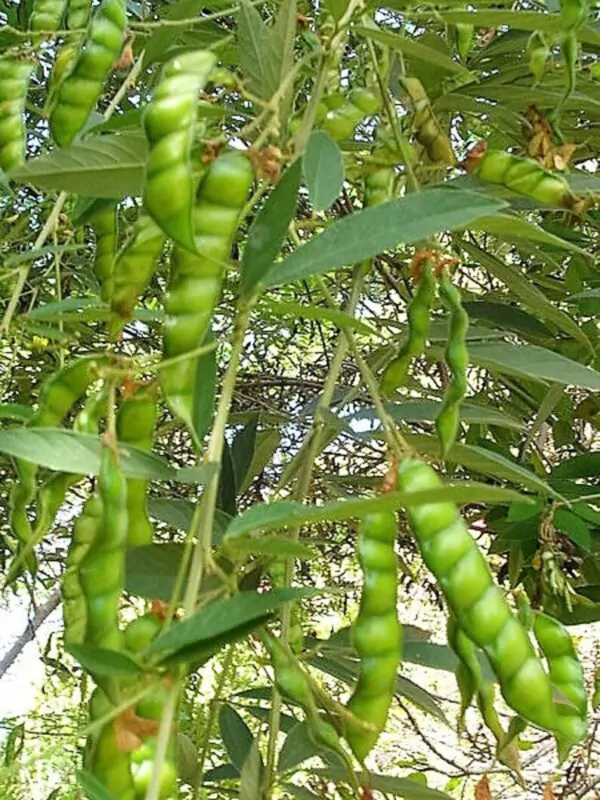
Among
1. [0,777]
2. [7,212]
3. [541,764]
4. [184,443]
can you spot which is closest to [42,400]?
[0,777]

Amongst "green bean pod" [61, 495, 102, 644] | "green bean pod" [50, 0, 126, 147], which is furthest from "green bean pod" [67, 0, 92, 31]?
"green bean pod" [61, 495, 102, 644]

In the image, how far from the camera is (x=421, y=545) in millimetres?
547

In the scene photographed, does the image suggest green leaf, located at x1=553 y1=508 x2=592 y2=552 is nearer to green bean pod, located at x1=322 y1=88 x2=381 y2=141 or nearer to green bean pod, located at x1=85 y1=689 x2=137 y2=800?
green bean pod, located at x1=322 y1=88 x2=381 y2=141

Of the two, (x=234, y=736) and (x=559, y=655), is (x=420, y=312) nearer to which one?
(x=559, y=655)

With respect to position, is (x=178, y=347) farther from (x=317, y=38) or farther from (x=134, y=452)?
(x=317, y=38)

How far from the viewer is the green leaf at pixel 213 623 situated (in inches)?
17.8

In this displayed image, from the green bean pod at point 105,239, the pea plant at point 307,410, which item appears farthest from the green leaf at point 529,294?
the green bean pod at point 105,239

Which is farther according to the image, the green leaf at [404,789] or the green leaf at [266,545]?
the green leaf at [404,789]

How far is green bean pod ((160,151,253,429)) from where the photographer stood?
540 millimetres

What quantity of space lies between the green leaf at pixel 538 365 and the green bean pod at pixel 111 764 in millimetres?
359

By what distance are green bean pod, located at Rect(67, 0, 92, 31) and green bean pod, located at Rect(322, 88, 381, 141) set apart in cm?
26

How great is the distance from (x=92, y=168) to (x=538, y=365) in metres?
0.30

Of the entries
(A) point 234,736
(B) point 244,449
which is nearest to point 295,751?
(A) point 234,736

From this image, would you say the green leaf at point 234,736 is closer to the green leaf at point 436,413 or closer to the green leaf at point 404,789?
the green leaf at point 404,789
